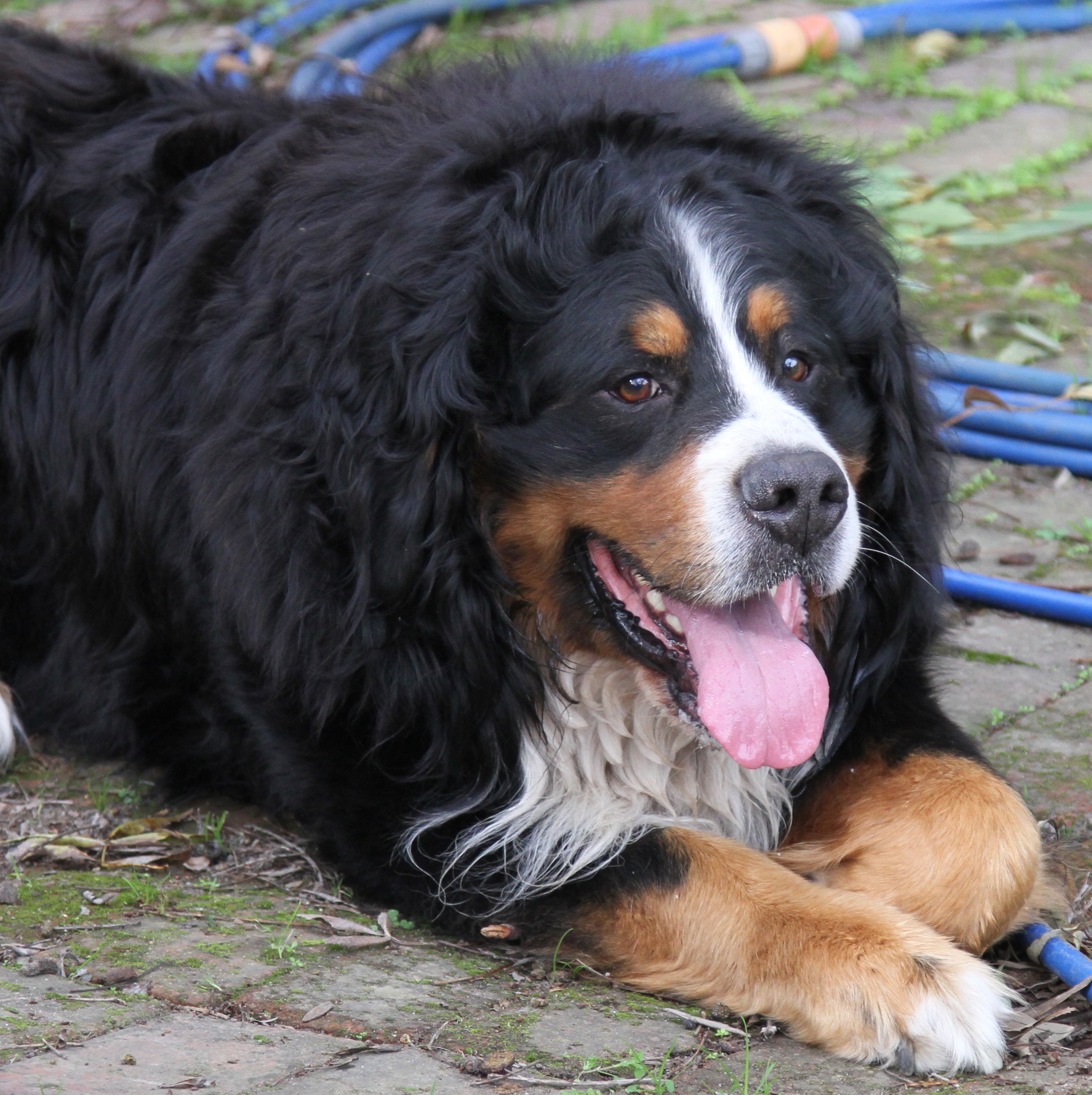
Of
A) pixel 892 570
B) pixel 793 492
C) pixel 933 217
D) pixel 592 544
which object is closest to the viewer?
pixel 793 492

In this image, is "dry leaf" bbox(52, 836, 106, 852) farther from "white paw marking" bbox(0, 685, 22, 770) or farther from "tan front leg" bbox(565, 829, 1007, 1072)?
"tan front leg" bbox(565, 829, 1007, 1072)

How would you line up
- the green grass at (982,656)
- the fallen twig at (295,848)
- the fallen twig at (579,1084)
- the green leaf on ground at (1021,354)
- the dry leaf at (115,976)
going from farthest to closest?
the green leaf on ground at (1021,354)
the green grass at (982,656)
the fallen twig at (295,848)
the dry leaf at (115,976)
the fallen twig at (579,1084)

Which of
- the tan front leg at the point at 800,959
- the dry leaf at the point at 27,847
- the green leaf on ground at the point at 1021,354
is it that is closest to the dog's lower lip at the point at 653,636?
the tan front leg at the point at 800,959

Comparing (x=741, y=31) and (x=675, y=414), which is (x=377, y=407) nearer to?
(x=675, y=414)

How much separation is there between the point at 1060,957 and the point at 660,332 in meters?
1.41

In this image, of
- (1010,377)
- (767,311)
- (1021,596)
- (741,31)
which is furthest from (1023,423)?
(741,31)

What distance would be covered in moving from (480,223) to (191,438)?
2.79 feet

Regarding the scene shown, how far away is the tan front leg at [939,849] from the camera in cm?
299

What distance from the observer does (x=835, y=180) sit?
343 centimetres

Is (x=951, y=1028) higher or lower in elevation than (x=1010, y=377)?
lower

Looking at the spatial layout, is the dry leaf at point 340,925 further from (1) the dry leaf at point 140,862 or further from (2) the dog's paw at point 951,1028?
(2) the dog's paw at point 951,1028

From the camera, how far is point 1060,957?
298 cm

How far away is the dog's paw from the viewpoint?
270 cm

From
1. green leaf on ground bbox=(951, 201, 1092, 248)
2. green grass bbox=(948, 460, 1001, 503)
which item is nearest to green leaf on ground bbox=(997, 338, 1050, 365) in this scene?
green grass bbox=(948, 460, 1001, 503)
